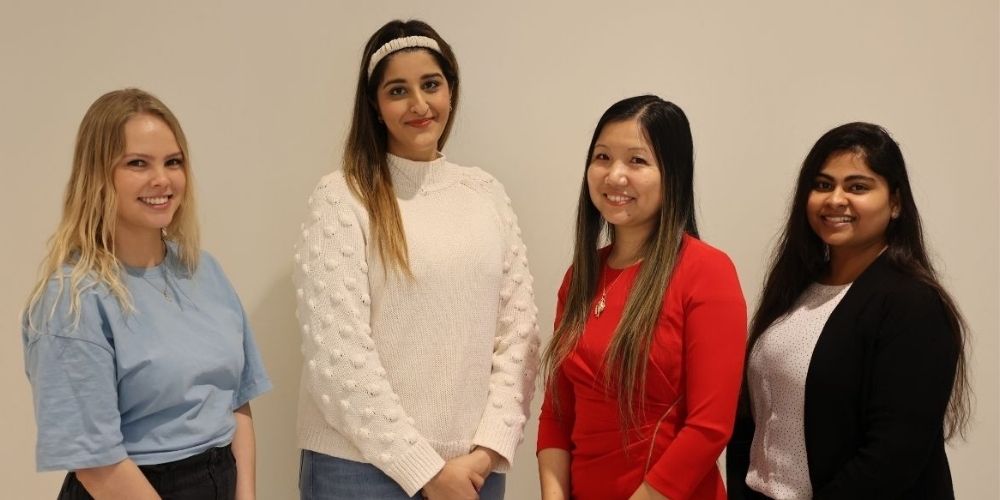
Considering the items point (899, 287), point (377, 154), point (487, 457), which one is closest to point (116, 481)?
point (487, 457)

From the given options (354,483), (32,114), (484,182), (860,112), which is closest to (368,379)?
(354,483)

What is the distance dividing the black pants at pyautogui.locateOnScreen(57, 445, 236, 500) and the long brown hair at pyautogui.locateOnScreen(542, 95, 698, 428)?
0.68 meters

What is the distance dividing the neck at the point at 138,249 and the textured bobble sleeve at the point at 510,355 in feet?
2.42

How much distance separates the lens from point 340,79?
2.34 metres

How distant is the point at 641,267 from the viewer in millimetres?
1724

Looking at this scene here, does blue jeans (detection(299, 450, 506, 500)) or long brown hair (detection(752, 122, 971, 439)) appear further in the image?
blue jeans (detection(299, 450, 506, 500))

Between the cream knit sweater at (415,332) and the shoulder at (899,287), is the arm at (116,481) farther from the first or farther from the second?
the shoulder at (899,287)

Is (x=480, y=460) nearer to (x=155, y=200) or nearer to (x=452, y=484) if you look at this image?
(x=452, y=484)

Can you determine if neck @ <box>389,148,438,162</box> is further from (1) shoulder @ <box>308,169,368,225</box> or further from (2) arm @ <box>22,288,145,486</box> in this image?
(2) arm @ <box>22,288,145,486</box>

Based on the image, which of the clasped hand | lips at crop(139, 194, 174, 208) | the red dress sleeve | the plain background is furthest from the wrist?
lips at crop(139, 194, 174, 208)

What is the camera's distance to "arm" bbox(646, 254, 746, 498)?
1599mm

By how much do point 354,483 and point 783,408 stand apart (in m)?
0.89

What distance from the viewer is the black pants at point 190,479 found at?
1.58 m

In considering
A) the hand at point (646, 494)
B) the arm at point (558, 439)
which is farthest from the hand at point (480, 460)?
the hand at point (646, 494)
